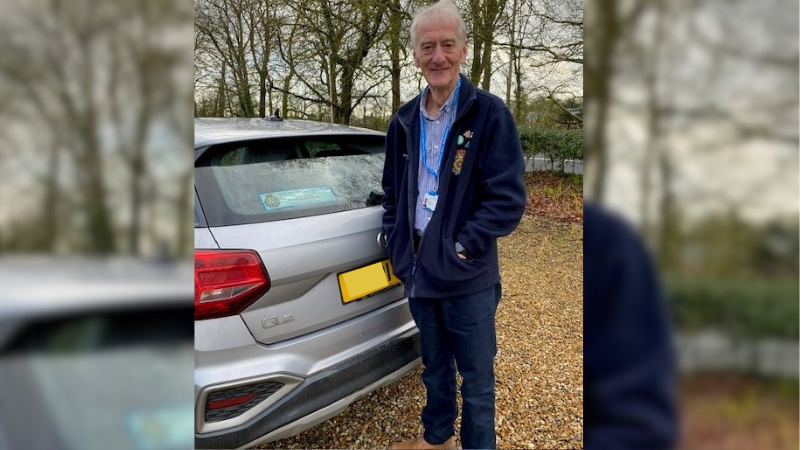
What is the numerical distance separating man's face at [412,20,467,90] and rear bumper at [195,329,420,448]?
3.87ft

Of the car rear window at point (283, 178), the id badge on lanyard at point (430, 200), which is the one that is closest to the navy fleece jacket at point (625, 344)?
the id badge on lanyard at point (430, 200)

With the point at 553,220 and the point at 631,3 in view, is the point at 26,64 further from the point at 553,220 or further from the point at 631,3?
the point at 553,220

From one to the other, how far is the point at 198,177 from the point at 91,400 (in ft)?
2.95

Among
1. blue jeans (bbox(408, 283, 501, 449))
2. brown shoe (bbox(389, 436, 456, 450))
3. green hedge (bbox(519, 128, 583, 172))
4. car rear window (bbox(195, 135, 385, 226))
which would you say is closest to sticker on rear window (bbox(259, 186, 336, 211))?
car rear window (bbox(195, 135, 385, 226))

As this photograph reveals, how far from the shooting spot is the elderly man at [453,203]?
1429 mm

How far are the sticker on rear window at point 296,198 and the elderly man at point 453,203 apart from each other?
10.5 inches

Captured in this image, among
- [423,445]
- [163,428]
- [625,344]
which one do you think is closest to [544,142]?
[423,445]

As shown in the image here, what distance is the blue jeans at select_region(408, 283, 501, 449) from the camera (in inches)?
63.7

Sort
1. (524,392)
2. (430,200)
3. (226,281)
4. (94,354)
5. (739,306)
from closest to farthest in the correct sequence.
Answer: (739,306), (94,354), (226,281), (430,200), (524,392)

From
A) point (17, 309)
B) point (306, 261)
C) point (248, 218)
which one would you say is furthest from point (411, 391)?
point (17, 309)

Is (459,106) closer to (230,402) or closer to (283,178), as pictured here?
(283,178)

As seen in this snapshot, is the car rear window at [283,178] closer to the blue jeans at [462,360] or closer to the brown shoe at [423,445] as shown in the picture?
the blue jeans at [462,360]

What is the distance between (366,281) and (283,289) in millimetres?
389

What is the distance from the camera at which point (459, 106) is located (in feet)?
4.83
